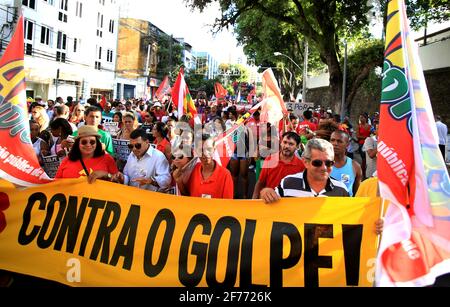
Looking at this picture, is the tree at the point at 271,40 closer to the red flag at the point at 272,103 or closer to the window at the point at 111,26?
the window at the point at 111,26

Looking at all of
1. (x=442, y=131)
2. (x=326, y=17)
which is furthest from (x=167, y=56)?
(x=442, y=131)

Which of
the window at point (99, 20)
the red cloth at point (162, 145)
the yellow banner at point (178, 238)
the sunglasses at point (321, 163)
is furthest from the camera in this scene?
the window at point (99, 20)

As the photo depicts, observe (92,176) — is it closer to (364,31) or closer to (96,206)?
(96,206)

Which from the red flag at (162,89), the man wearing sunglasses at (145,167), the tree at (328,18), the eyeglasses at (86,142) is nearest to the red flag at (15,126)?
the eyeglasses at (86,142)

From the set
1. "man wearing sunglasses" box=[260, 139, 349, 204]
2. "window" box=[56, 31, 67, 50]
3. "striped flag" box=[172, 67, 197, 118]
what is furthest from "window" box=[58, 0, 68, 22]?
"man wearing sunglasses" box=[260, 139, 349, 204]

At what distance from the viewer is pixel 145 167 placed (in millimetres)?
4770

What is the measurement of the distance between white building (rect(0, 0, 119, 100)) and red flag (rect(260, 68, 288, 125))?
21.2 metres

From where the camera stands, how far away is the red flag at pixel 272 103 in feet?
24.5

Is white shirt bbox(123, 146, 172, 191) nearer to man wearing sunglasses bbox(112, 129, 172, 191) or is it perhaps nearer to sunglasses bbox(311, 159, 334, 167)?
man wearing sunglasses bbox(112, 129, 172, 191)

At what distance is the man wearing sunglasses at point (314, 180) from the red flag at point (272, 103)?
371 centimetres

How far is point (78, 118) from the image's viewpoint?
7977 mm

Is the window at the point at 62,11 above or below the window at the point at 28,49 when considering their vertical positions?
above

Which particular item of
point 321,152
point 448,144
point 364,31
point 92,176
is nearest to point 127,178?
point 92,176

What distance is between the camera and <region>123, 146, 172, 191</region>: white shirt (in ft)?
15.5
